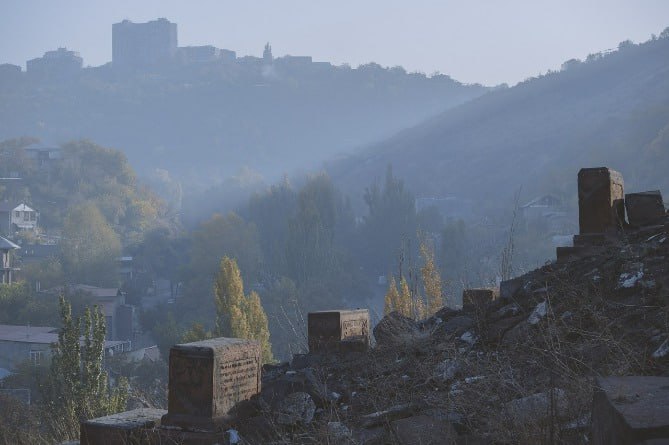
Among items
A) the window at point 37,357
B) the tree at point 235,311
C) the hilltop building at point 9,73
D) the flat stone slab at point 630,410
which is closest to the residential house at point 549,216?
the tree at point 235,311

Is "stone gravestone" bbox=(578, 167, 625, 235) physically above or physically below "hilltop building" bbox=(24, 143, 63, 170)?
below

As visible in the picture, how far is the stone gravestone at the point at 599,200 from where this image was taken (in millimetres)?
7234

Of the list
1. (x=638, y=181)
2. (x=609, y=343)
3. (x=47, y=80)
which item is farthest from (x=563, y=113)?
(x=47, y=80)

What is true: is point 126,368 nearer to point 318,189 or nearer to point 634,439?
point 318,189

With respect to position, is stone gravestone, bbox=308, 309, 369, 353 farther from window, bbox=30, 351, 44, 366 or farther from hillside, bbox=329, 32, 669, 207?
hillside, bbox=329, 32, 669, 207

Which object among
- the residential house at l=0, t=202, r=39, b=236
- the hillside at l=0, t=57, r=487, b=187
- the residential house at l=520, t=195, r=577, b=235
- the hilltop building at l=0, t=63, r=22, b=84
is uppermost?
the hilltop building at l=0, t=63, r=22, b=84

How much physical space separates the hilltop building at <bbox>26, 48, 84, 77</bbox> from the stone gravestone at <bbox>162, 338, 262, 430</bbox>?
17261 centimetres

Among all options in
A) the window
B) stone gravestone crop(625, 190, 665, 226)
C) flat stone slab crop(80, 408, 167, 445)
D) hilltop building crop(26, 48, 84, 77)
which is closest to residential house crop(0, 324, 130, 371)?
the window

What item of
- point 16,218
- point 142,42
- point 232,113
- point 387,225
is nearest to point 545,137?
point 387,225

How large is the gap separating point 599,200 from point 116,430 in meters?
4.22

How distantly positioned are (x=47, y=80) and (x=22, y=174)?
282ft

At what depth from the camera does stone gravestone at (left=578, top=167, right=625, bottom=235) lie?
7.23 metres

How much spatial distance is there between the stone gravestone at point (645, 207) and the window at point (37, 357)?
94.4ft

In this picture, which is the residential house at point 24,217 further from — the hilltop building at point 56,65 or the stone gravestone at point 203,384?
the hilltop building at point 56,65
